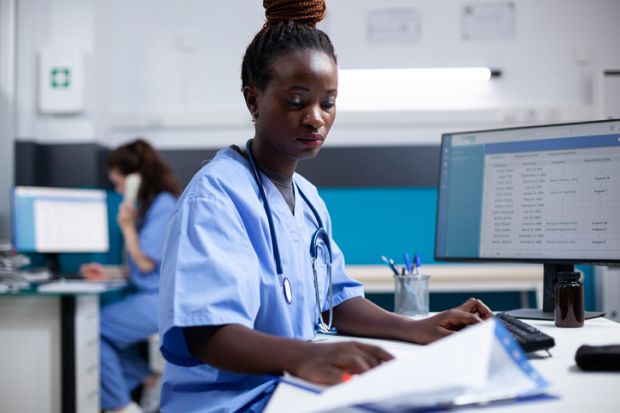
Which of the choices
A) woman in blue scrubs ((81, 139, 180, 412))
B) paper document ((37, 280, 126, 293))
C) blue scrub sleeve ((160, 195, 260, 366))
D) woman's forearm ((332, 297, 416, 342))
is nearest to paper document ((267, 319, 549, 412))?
blue scrub sleeve ((160, 195, 260, 366))

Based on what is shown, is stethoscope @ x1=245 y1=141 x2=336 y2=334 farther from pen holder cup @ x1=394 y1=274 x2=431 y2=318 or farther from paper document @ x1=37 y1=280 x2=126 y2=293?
paper document @ x1=37 y1=280 x2=126 y2=293

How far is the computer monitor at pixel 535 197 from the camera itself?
4.39 ft

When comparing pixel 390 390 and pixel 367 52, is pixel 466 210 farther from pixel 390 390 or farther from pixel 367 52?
pixel 367 52

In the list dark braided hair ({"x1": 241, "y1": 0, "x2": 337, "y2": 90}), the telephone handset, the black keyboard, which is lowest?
the black keyboard

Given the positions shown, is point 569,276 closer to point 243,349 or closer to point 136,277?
point 243,349

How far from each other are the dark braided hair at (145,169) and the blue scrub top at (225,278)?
2.29 meters

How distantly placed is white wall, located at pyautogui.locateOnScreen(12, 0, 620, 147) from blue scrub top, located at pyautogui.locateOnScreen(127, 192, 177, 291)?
783mm

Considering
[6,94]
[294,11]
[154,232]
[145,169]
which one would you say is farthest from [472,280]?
[6,94]

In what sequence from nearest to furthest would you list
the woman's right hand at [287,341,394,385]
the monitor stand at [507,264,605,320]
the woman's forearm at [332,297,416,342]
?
1. the woman's right hand at [287,341,394,385]
2. the woman's forearm at [332,297,416,342]
3. the monitor stand at [507,264,605,320]

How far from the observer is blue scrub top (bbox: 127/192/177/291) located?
3164 millimetres

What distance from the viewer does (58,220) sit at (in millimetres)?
3279

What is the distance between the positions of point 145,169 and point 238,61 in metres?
1.03

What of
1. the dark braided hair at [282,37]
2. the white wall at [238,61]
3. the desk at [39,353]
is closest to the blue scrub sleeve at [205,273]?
the dark braided hair at [282,37]

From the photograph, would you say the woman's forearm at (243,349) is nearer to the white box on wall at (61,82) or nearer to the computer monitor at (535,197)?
the computer monitor at (535,197)
